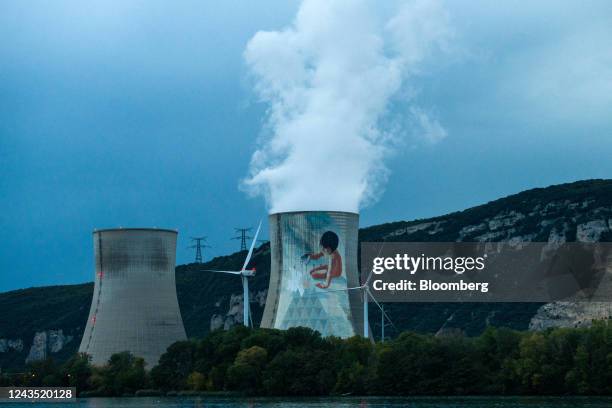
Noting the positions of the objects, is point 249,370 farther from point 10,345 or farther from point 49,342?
point 10,345

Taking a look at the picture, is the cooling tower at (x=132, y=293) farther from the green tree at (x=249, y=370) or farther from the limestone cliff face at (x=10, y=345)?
the limestone cliff face at (x=10, y=345)

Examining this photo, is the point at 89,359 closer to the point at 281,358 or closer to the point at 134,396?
the point at 134,396

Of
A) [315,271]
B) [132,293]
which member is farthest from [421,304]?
[132,293]

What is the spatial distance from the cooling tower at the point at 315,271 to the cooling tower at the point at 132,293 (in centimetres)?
727

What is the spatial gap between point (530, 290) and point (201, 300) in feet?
221

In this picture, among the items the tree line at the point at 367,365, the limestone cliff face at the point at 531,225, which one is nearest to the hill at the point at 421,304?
the limestone cliff face at the point at 531,225

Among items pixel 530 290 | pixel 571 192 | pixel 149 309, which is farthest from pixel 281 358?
pixel 571 192

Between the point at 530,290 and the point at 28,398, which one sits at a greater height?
the point at 530,290

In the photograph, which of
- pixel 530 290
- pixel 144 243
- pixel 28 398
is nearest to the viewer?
pixel 144 243

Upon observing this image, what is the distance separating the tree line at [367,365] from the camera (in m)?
68.9

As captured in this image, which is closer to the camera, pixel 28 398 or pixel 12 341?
pixel 28 398

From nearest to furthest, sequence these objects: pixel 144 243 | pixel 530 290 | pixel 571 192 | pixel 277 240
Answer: pixel 144 243, pixel 277 240, pixel 530 290, pixel 571 192

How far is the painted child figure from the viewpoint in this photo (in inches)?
3442

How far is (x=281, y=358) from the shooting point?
7856 cm
